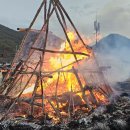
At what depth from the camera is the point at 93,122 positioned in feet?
40.2

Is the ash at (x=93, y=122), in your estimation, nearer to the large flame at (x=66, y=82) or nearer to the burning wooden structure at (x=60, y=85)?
the burning wooden structure at (x=60, y=85)

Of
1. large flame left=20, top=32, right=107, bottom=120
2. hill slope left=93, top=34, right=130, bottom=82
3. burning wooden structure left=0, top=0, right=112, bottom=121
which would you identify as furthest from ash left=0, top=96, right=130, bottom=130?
hill slope left=93, top=34, right=130, bottom=82

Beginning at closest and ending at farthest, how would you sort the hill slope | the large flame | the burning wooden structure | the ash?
the ash → the burning wooden structure → the large flame → the hill slope

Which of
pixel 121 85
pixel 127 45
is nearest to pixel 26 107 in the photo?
pixel 121 85

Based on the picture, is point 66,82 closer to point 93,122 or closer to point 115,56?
point 93,122

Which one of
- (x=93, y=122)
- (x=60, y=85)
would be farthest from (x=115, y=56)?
(x=93, y=122)

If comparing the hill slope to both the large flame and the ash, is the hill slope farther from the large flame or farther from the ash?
the ash

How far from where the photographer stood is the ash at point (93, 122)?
11914 millimetres

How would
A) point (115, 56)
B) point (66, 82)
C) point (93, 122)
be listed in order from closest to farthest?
point (93, 122) < point (66, 82) < point (115, 56)

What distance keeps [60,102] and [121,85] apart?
9.24m

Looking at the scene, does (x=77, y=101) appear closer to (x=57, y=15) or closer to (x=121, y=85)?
(x=57, y=15)

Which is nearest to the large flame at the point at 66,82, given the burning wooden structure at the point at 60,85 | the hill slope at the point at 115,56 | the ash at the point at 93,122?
the burning wooden structure at the point at 60,85

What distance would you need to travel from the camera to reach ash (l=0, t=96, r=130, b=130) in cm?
1191

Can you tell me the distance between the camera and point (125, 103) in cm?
1511
